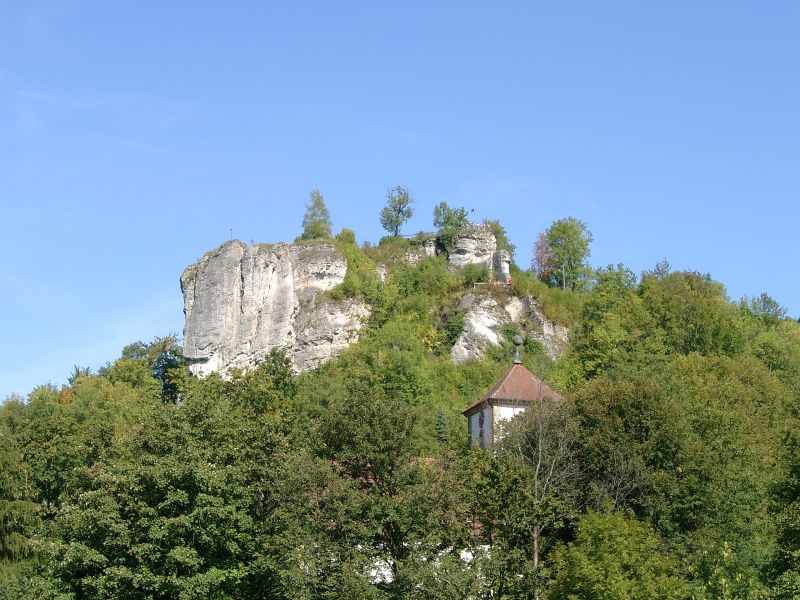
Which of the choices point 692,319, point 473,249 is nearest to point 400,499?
point 692,319

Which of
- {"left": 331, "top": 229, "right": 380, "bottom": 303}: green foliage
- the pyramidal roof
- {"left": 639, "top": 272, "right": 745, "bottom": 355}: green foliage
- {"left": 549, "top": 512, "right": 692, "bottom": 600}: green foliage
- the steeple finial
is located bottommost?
{"left": 549, "top": 512, "right": 692, "bottom": 600}: green foliage

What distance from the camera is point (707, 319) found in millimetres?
69500

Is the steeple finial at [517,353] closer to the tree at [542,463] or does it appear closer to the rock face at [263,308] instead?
the tree at [542,463]

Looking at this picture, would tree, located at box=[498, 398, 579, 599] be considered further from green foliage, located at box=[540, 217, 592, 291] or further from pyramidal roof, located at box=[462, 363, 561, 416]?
green foliage, located at box=[540, 217, 592, 291]

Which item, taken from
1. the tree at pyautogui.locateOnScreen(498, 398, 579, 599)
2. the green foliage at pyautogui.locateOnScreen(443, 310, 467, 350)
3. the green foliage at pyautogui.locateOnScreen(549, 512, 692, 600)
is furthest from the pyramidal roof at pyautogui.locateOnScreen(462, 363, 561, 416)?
the green foliage at pyautogui.locateOnScreen(443, 310, 467, 350)

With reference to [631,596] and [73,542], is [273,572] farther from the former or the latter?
[631,596]

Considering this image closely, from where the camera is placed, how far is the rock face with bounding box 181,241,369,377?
74.0 metres

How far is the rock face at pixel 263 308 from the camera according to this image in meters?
74.0

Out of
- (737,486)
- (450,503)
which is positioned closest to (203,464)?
(450,503)

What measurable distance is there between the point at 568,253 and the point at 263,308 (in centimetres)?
2357

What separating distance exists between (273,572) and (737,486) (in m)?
17.9

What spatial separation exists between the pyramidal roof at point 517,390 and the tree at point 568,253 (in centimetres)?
3580

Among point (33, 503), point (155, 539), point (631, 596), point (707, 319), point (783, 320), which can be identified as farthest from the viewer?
point (783, 320)

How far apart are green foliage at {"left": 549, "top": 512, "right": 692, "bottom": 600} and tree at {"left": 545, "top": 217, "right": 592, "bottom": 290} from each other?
53532 mm
